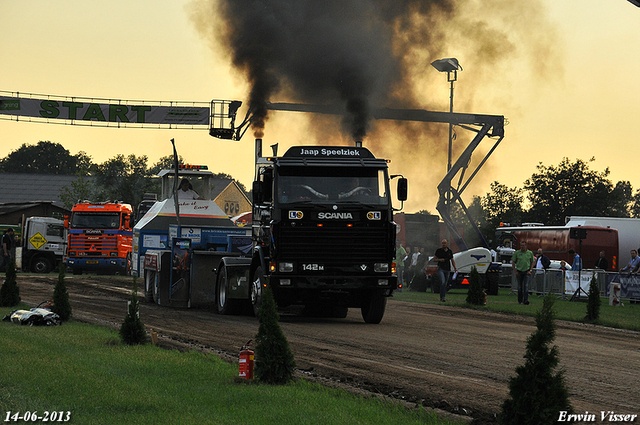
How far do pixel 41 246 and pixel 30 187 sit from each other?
65.1m

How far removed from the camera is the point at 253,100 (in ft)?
89.2

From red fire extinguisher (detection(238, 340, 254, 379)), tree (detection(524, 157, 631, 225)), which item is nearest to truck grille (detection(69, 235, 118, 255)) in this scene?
red fire extinguisher (detection(238, 340, 254, 379))

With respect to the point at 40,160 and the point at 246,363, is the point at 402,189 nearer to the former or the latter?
the point at 246,363

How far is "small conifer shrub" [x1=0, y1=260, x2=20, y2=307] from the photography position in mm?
17969

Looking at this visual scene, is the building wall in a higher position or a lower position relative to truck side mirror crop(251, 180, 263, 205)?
higher

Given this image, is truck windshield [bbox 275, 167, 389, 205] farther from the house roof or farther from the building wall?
the house roof

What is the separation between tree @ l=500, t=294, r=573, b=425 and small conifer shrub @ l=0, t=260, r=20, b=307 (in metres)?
14.7

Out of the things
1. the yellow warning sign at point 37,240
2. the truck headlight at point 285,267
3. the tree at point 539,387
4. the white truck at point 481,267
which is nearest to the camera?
the tree at point 539,387

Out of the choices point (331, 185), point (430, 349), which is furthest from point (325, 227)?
point (430, 349)

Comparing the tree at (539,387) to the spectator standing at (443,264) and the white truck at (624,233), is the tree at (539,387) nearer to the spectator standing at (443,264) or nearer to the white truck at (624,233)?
the spectator standing at (443,264)

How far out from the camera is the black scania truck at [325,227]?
15484 millimetres

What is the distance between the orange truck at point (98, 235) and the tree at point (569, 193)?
1898 inches

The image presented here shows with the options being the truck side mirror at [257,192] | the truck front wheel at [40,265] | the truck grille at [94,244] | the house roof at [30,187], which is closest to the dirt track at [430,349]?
the truck side mirror at [257,192]

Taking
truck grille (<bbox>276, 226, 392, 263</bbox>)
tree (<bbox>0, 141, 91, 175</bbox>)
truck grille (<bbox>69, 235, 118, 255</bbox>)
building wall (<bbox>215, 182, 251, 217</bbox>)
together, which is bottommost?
truck grille (<bbox>276, 226, 392, 263</bbox>)
